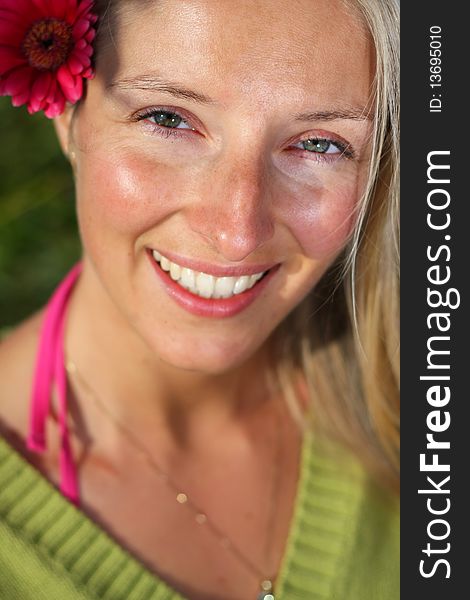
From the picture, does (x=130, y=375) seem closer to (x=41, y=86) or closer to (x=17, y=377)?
(x=17, y=377)

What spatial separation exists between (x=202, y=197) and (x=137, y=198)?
12 centimetres

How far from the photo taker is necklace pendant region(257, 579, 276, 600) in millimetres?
1952

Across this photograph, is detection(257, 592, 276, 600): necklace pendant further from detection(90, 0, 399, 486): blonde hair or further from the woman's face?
the woman's face

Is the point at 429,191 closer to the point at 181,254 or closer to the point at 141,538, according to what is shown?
the point at 181,254

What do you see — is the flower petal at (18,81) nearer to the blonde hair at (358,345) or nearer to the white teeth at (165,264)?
the white teeth at (165,264)

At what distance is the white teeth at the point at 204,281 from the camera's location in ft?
5.69

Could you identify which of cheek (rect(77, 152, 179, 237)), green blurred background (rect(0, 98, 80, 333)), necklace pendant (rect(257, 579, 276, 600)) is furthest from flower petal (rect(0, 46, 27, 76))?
green blurred background (rect(0, 98, 80, 333))

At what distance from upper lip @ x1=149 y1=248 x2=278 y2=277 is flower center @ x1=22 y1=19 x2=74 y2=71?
39cm

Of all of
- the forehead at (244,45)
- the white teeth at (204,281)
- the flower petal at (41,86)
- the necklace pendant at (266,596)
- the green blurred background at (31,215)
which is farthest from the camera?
the green blurred background at (31,215)

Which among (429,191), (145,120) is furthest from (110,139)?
(429,191)

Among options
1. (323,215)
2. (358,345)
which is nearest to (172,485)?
(358,345)

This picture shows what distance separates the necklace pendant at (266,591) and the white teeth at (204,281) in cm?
66

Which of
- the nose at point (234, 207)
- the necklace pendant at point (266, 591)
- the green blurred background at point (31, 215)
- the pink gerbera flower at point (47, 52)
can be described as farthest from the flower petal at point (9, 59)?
the green blurred background at point (31, 215)

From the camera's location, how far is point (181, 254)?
1697mm
